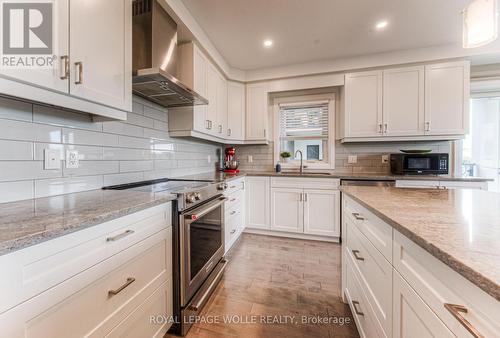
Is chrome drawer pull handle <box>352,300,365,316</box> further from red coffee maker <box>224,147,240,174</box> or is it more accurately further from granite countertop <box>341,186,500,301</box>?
red coffee maker <box>224,147,240,174</box>

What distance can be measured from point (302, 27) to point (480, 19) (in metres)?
1.46

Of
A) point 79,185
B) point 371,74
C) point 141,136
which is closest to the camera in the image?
point 79,185

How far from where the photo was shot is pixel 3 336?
0.55m

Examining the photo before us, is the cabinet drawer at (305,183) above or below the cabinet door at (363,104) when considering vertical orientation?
below

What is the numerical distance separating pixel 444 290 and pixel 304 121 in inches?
123

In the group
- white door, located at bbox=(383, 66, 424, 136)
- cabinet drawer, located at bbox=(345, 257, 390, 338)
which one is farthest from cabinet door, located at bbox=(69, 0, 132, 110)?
white door, located at bbox=(383, 66, 424, 136)

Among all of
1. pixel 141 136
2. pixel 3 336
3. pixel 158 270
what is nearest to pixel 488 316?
pixel 3 336

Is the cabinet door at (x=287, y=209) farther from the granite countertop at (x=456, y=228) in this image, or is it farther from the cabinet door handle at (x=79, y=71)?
the cabinet door handle at (x=79, y=71)

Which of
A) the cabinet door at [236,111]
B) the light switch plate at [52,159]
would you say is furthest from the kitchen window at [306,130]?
the light switch plate at [52,159]

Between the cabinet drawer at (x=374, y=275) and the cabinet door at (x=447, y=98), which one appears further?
the cabinet door at (x=447, y=98)

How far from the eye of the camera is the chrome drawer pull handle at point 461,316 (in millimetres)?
406

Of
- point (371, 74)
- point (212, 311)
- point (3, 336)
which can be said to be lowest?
point (212, 311)

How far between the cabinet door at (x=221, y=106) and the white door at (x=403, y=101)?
2.15m

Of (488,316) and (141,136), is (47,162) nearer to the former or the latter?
(141,136)
